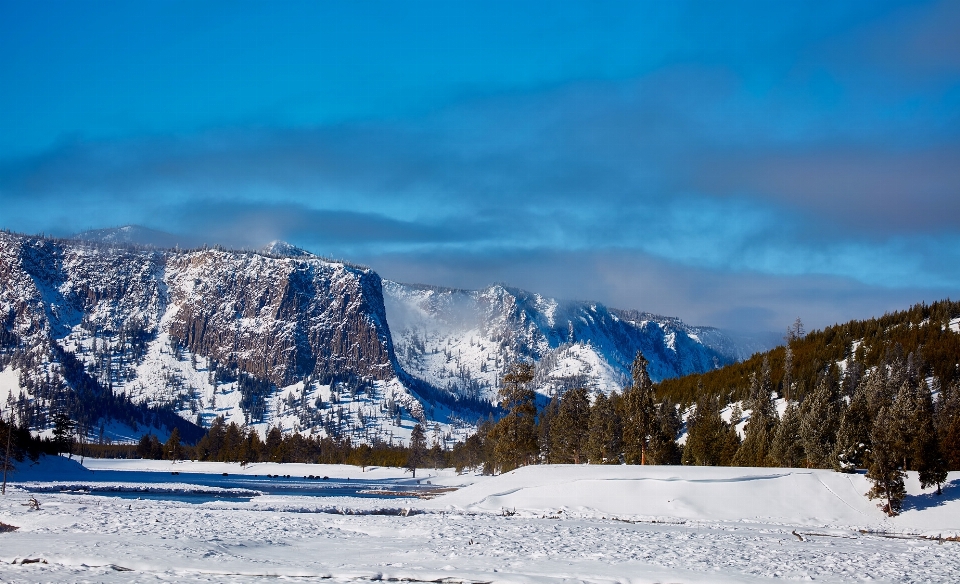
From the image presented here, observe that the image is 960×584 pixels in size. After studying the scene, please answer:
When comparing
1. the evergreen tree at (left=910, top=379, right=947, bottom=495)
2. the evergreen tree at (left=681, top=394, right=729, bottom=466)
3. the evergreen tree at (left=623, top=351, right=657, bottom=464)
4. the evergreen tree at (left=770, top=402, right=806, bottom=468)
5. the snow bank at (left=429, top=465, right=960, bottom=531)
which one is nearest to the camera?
the snow bank at (left=429, top=465, right=960, bottom=531)

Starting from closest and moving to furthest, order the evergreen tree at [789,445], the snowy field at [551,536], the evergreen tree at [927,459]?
the snowy field at [551,536]
the evergreen tree at [927,459]
the evergreen tree at [789,445]

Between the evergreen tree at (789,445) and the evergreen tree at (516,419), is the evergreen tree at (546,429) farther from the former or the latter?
the evergreen tree at (789,445)

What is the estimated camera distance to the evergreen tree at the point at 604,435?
104 m

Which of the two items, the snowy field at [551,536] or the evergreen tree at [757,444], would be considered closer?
the snowy field at [551,536]

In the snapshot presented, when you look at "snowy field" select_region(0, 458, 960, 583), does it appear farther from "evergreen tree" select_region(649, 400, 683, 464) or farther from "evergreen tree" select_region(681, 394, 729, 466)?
"evergreen tree" select_region(681, 394, 729, 466)

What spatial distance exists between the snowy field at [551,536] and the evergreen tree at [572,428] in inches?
1582

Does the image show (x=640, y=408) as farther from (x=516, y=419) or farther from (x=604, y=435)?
(x=604, y=435)

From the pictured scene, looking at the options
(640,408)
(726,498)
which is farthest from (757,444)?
(726,498)

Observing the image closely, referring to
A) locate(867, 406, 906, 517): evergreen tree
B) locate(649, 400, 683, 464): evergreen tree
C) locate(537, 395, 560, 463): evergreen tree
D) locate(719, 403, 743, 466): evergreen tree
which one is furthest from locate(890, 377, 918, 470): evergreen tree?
locate(537, 395, 560, 463): evergreen tree

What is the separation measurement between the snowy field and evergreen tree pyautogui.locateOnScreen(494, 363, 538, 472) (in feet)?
63.5

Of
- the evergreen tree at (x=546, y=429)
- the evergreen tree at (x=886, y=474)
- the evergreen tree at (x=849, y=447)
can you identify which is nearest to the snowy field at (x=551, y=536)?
the evergreen tree at (x=886, y=474)

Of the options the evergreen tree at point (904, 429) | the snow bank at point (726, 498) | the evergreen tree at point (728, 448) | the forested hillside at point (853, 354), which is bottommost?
the snow bank at point (726, 498)

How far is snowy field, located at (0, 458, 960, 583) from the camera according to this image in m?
28.1

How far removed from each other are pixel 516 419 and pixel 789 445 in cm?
2981
